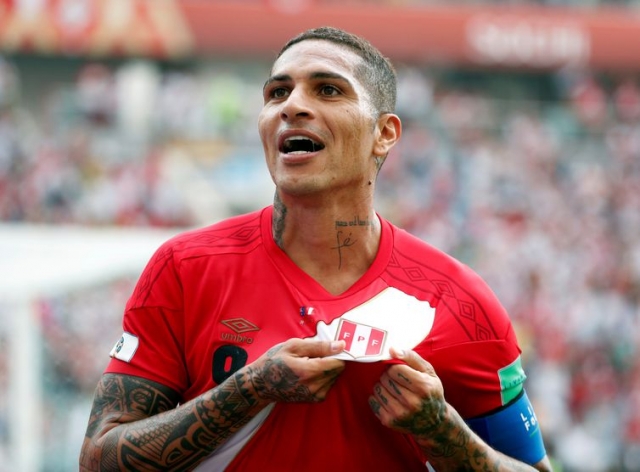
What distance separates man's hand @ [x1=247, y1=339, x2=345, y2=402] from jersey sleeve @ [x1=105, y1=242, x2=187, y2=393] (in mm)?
340

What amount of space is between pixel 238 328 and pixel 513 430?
89cm

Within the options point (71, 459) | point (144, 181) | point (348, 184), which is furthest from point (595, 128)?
point (348, 184)

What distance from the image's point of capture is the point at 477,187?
17.2 meters

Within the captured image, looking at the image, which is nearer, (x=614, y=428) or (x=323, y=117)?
(x=323, y=117)

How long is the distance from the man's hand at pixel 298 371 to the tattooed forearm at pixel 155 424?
0.07 m

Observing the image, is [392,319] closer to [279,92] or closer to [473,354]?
[473,354]

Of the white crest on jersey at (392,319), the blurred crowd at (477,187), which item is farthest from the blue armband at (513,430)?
the blurred crowd at (477,187)

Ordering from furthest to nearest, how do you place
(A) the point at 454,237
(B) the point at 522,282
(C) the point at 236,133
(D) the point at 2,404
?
(C) the point at 236,133
(A) the point at 454,237
(B) the point at 522,282
(D) the point at 2,404

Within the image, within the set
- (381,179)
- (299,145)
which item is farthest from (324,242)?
(381,179)

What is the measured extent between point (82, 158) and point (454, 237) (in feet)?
19.6

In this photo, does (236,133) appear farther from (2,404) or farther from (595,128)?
(2,404)

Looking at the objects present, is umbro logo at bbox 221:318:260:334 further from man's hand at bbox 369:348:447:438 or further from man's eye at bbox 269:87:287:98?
man's eye at bbox 269:87:287:98

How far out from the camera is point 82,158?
1603cm

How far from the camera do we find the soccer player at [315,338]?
273 cm
